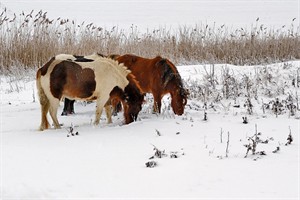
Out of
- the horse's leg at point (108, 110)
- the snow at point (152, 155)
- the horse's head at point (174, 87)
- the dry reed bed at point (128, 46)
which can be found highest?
the dry reed bed at point (128, 46)

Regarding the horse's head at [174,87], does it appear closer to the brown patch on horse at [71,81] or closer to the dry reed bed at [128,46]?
the brown patch on horse at [71,81]

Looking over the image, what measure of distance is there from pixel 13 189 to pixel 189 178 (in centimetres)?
129

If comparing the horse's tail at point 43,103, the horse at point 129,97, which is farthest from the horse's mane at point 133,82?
the horse's tail at point 43,103

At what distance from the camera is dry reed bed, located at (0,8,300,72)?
1095cm

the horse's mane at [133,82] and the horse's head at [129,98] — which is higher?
the horse's mane at [133,82]

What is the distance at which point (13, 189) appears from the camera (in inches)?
133

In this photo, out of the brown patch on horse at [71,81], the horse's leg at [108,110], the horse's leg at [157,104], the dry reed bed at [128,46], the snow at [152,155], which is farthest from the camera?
the dry reed bed at [128,46]

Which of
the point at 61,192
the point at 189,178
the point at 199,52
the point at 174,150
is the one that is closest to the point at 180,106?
the point at 174,150

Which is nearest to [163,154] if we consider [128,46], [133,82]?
[133,82]

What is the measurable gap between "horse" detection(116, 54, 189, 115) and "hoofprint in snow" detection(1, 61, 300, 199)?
0.77 ft

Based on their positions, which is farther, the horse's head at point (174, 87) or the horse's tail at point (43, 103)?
the horse's head at point (174, 87)

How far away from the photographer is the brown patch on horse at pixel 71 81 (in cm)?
577

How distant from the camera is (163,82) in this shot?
6402mm

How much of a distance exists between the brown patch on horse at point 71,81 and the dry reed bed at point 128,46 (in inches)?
203
